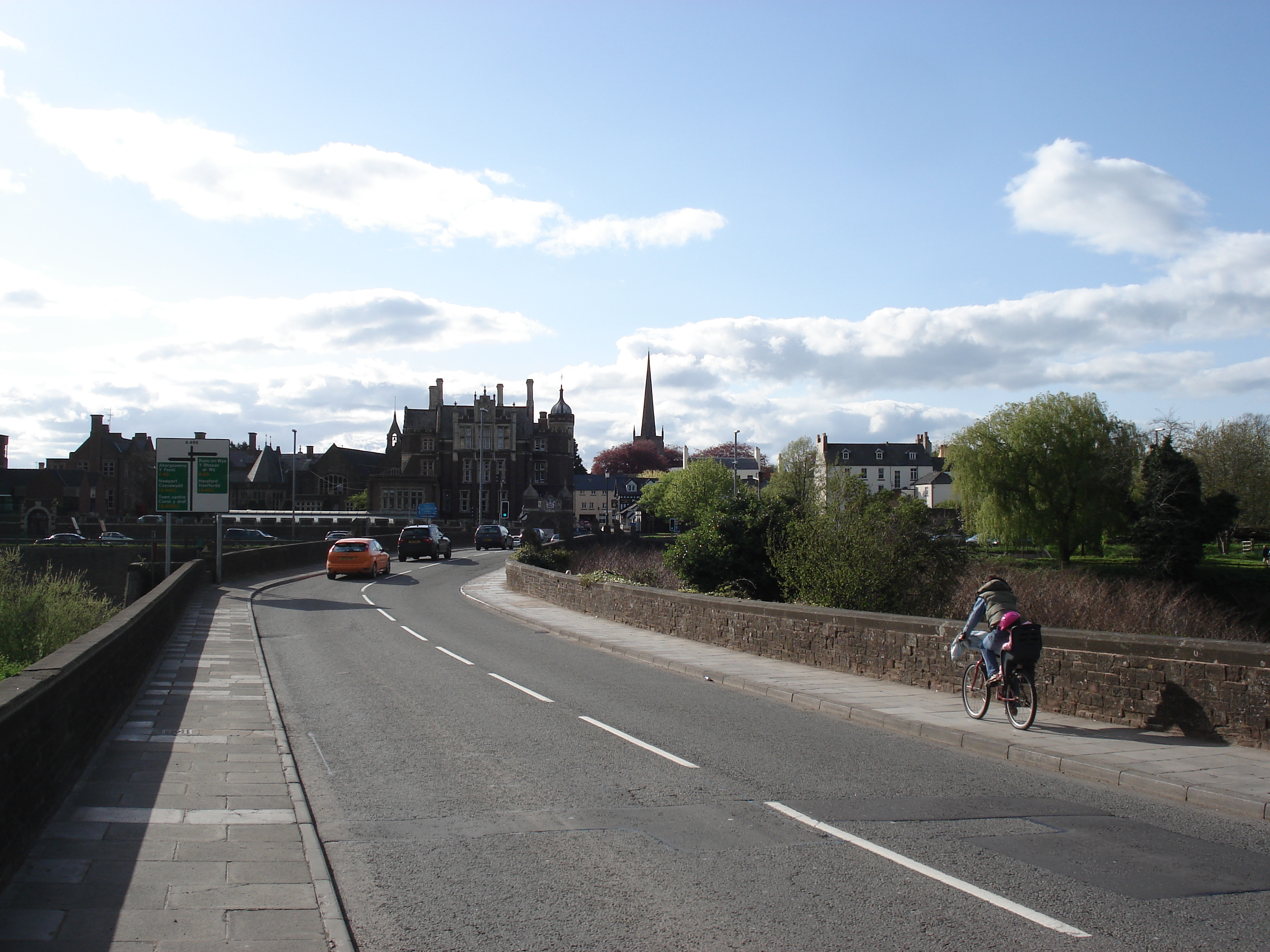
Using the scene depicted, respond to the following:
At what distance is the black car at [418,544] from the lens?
49.2 meters

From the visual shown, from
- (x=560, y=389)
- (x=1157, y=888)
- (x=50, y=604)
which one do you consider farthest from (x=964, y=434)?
(x=560, y=389)

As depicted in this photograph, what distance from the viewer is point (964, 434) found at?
56.7 meters

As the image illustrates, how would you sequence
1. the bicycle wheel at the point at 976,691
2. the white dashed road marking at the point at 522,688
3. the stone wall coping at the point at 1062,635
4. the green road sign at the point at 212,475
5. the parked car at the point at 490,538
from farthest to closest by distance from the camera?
the parked car at the point at 490,538 < the green road sign at the point at 212,475 < the white dashed road marking at the point at 522,688 < the bicycle wheel at the point at 976,691 < the stone wall coping at the point at 1062,635

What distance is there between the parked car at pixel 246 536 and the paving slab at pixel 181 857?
161 ft

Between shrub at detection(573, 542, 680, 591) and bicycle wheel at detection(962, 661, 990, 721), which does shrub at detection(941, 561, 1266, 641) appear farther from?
bicycle wheel at detection(962, 661, 990, 721)

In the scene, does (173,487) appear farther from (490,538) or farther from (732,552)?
(490,538)

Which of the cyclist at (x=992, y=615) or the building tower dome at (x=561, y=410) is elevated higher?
the building tower dome at (x=561, y=410)

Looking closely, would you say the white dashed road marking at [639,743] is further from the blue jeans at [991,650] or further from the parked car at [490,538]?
the parked car at [490,538]

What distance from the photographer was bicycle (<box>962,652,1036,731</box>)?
9539 millimetres

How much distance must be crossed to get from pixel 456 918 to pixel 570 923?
554 mm

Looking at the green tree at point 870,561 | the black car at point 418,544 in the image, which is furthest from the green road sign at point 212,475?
the black car at point 418,544

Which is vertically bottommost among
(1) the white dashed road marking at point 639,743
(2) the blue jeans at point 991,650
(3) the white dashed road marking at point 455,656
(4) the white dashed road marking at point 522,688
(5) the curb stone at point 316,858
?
(3) the white dashed road marking at point 455,656

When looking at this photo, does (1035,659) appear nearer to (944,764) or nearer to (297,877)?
(944,764)

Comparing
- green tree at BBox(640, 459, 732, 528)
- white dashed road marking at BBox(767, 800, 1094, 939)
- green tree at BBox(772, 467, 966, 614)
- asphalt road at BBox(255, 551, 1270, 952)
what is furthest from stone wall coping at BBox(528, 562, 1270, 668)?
green tree at BBox(640, 459, 732, 528)
